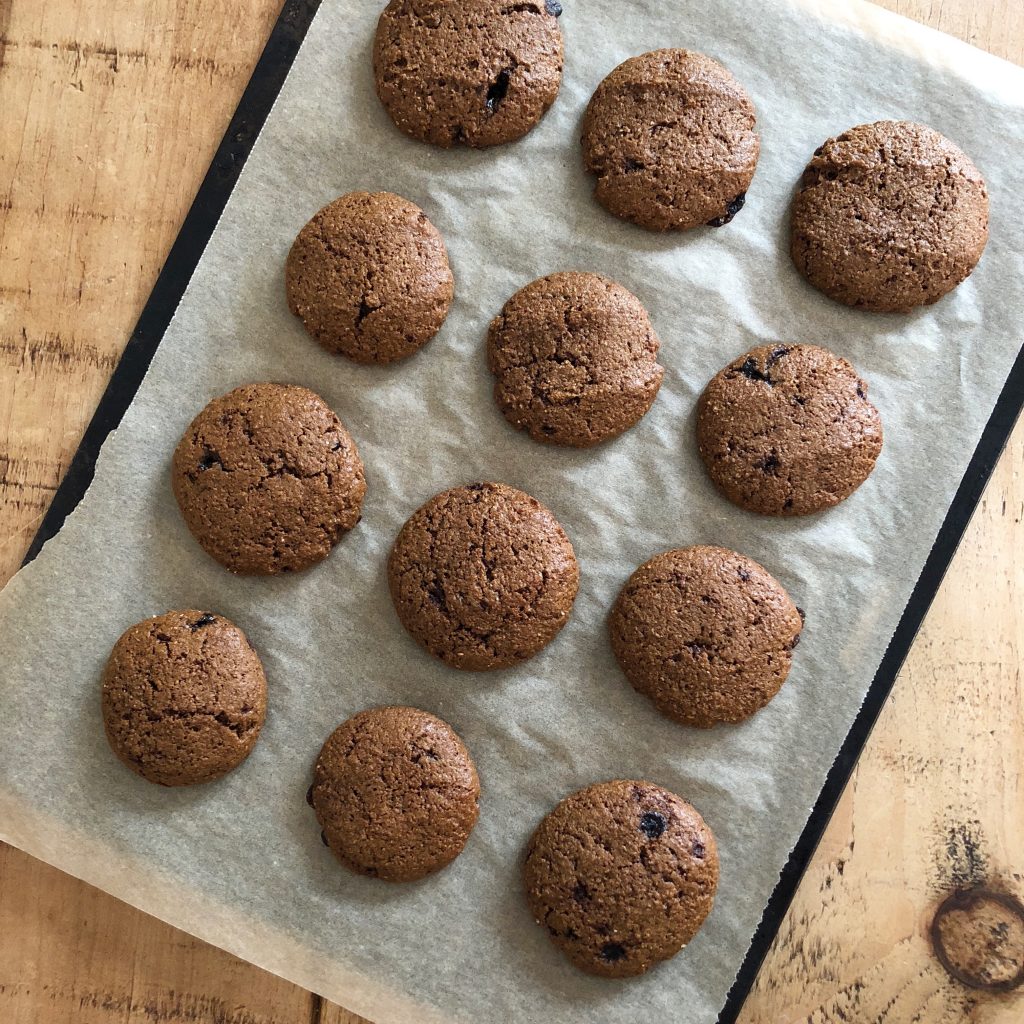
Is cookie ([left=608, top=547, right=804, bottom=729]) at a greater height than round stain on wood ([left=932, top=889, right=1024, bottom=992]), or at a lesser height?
greater

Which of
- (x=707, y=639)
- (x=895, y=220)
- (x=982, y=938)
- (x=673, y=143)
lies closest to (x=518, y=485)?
(x=707, y=639)

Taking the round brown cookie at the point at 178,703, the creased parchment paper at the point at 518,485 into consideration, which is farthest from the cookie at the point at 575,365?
the round brown cookie at the point at 178,703

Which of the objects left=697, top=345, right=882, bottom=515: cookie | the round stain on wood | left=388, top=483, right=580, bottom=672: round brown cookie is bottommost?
the round stain on wood

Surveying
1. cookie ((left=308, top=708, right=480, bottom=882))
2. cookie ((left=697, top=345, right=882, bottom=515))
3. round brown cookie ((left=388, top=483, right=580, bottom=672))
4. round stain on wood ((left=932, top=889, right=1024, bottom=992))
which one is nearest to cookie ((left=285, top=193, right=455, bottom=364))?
round brown cookie ((left=388, top=483, right=580, bottom=672))

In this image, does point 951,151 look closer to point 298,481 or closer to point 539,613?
point 539,613

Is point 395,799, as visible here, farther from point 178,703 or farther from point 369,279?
point 369,279

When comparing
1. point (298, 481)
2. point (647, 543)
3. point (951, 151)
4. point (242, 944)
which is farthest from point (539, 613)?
point (951, 151)

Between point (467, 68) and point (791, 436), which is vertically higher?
point (467, 68)

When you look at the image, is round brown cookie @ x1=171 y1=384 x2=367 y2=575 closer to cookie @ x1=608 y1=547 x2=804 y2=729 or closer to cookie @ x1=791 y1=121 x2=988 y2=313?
cookie @ x1=608 y1=547 x2=804 y2=729
